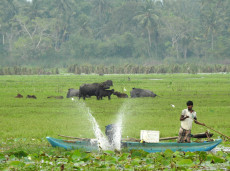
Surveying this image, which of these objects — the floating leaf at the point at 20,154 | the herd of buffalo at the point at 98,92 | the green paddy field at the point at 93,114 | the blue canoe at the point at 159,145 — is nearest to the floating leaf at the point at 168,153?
the blue canoe at the point at 159,145

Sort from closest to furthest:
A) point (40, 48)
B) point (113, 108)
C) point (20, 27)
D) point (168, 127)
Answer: point (168, 127), point (113, 108), point (40, 48), point (20, 27)

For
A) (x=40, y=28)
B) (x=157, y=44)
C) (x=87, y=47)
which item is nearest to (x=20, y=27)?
(x=40, y=28)

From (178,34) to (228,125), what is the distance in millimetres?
76213

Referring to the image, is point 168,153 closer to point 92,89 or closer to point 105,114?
point 105,114

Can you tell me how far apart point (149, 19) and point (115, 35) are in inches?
311

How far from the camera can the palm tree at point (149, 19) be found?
297ft

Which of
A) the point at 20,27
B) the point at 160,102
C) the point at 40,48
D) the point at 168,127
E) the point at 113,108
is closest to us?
the point at 168,127

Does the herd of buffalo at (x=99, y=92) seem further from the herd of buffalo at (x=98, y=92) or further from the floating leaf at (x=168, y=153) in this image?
the floating leaf at (x=168, y=153)

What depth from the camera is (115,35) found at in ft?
311

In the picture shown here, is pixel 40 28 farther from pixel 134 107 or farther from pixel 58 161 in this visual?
pixel 58 161

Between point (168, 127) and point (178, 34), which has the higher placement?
point (178, 34)

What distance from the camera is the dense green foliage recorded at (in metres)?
88.7

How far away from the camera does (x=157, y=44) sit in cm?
9512

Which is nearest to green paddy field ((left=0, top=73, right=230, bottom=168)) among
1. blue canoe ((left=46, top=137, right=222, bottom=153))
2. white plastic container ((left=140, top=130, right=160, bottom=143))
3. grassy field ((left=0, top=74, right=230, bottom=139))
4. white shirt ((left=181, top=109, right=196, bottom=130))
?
grassy field ((left=0, top=74, right=230, bottom=139))
